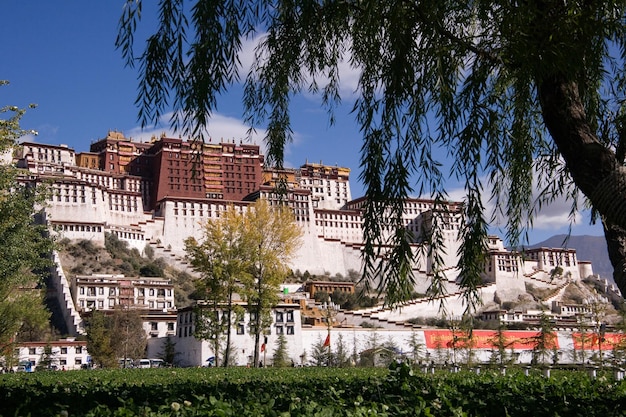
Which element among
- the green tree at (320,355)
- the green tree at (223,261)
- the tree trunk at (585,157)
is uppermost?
the green tree at (223,261)

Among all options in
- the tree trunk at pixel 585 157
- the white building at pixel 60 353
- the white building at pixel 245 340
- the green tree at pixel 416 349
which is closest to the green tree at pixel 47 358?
the white building at pixel 60 353

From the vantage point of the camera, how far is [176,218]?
98062 millimetres

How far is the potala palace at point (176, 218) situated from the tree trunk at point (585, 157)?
5828 centimetres

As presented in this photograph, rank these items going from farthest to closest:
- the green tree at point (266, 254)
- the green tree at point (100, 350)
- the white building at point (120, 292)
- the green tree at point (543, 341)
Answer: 1. the white building at point (120, 292)
2. the green tree at point (100, 350)
3. the green tree at point (266, 254)
4. the green tree at point (543, 341)

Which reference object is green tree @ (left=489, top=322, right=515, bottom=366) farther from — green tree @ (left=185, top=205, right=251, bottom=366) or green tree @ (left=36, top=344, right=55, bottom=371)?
green tree @ (left=36, top=344, right=55, bottom=371)

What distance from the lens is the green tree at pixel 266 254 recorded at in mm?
38500

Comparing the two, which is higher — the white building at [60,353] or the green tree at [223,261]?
the green tree at [223,261]

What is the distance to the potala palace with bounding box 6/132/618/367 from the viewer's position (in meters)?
76.6

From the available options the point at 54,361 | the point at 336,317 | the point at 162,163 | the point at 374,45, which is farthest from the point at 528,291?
the point at 374,45

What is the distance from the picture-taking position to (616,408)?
5188 millimetres

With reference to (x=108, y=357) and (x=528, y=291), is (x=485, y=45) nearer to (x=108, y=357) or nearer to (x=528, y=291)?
(x=108, y=357)

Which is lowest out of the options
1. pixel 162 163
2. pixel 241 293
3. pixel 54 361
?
pixel 54 361

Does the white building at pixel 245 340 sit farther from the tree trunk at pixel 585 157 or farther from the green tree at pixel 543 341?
the tree trunk at pixel 585 157

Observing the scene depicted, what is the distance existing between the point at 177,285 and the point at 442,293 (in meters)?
85.2
